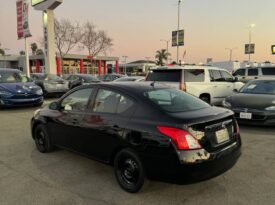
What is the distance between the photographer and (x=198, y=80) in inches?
384

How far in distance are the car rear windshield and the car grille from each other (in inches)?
213

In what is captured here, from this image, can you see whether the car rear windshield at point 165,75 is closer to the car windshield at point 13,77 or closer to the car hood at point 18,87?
the car hood at point 18,87

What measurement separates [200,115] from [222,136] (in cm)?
42

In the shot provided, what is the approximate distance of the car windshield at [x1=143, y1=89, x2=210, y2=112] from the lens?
379 cm

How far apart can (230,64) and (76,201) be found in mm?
34026

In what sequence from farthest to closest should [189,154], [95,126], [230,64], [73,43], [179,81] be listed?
[73,43], [230,64], [179,81], [95,126], [189,154]

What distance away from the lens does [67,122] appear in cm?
466

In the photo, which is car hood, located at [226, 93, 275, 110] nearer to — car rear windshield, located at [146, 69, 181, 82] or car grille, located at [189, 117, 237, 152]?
car rear windshield, located at [146, 69, 181, 82]

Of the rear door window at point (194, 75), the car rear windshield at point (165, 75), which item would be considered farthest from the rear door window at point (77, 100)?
A: the rear door window at point (194, 75)

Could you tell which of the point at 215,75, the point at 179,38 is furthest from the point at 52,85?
the point at 179,38

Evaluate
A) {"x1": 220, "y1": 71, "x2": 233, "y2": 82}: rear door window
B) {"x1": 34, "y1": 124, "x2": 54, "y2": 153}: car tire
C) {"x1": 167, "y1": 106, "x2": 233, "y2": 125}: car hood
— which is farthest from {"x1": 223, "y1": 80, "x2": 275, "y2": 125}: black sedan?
{"x1": 34, "y1": 124, "x2": 54, "y2": 153}: car tire

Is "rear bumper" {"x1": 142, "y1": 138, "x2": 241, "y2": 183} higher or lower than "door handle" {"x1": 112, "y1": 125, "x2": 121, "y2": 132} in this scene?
lower

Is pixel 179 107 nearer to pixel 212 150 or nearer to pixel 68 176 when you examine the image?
pixel 212 150

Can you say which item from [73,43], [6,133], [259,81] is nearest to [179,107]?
[6,133]
